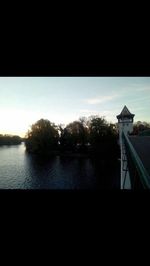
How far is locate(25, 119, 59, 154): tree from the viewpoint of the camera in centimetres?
4138

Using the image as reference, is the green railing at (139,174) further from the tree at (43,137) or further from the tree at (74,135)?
the tree at (43,137)

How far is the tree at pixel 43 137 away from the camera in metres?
41.4

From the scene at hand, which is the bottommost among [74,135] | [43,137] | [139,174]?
[139,174]

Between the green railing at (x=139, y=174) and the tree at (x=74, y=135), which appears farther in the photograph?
the tree at (x=74, y=135)

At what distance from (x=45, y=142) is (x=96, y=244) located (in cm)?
4119

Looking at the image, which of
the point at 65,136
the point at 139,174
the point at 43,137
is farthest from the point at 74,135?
the point at 139,174

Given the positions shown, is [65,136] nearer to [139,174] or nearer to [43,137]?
[43,137]

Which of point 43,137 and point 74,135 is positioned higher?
point 74,135

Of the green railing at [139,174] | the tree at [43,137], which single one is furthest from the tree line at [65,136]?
the green railing at [139,174]

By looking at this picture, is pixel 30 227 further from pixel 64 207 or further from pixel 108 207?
pixel 108 207

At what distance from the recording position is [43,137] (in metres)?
41.2
